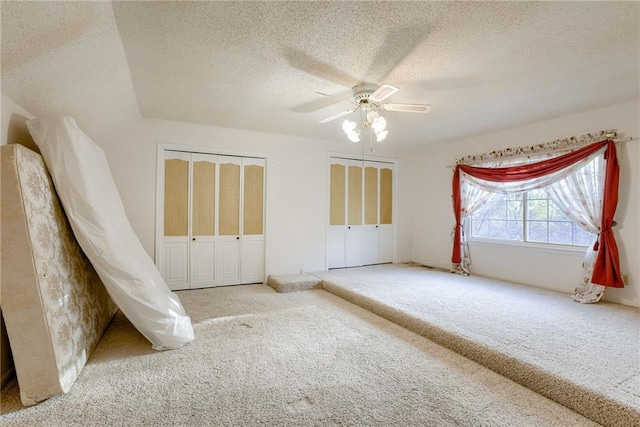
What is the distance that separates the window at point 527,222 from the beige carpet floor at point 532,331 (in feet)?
2.51

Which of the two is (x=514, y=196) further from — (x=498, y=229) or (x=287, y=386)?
(x=287, y=386)

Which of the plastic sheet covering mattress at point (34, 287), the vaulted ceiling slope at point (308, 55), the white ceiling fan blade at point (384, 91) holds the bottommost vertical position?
the plastic sheet covering mattress at point (34, 287)

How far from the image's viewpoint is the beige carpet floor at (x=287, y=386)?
5.53 ft

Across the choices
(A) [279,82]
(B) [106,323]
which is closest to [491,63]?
(A) [279,82]

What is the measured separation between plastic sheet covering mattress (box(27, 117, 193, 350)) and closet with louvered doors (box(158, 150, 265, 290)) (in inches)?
58.1

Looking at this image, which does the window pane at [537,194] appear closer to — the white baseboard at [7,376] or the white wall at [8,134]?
the white wall at [8,134]

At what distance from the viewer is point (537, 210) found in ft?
14.0

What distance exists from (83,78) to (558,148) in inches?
203

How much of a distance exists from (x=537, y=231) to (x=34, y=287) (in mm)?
5350

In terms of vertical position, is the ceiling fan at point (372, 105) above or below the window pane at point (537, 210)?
above

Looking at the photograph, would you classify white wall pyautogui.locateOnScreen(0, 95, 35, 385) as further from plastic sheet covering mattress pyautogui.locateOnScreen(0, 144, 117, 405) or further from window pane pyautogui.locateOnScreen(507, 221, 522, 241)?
window pane pyautogui.locateOnScreen(507, 221, 522, 241)

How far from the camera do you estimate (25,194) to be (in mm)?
1840

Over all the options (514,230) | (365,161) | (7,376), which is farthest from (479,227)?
(7,376)

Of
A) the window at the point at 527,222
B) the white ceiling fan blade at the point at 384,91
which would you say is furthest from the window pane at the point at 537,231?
the white ceiling fan blade at the point at 384,91
